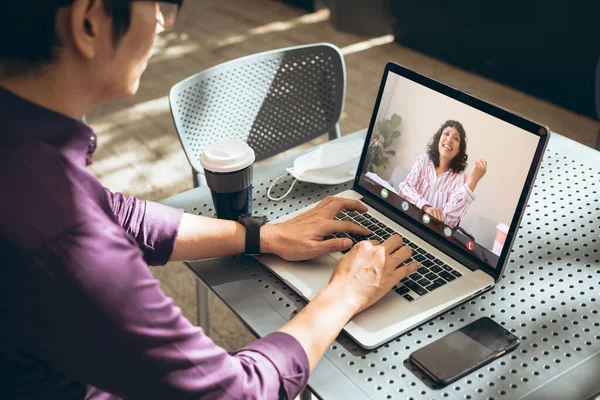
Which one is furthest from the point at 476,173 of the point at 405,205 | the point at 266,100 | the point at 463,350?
the point at 266,100

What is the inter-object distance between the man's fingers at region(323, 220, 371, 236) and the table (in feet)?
0.43

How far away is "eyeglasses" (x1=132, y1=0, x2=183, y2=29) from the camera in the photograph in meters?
0.79

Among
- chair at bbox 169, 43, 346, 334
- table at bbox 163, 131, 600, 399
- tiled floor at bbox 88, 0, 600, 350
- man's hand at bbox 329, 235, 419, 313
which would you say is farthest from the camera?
tiled floor at bbox 88, 0, 600, 350

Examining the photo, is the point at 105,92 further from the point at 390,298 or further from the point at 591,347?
the point at 591,347

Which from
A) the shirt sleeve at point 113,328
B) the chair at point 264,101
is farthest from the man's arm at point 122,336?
the chair at point 264,101

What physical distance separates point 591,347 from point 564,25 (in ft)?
8.23

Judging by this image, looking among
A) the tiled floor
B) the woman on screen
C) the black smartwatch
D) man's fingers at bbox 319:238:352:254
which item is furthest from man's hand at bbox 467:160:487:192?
the tiled floor

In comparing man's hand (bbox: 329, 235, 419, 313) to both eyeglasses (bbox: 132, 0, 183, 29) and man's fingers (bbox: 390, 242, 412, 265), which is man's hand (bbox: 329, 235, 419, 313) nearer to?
man's fingers (bbox: 390, 242, 412, 265)

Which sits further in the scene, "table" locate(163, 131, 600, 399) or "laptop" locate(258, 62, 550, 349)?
"laptop" locate(258, 62, 550, 349)

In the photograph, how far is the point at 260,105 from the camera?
176 cm

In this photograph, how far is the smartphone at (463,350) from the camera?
35.9 inches

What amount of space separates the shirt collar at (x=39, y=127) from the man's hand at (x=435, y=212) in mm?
614

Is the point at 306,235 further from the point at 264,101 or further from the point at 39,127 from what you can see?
the point at 264,101

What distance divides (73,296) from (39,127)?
0.67 ft
